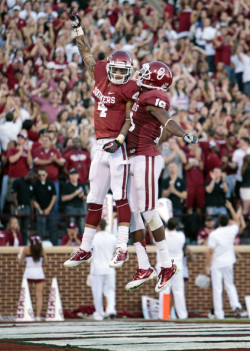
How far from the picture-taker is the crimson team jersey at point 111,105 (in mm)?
10406

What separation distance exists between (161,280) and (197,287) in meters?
9.51

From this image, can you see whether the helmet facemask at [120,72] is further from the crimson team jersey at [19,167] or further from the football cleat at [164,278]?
the crimson team jersey at [19,167]

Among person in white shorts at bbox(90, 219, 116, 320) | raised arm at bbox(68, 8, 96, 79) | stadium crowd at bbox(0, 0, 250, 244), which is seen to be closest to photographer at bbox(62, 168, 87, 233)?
stadium crowd at bbox(0, 0, 250, 244)

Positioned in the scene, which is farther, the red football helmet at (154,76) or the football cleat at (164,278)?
the football cleat at (164,278)

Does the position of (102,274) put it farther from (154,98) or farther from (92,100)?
(154,98)

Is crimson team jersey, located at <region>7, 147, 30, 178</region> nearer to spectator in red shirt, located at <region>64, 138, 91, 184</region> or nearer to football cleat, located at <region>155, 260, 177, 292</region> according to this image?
spectator in red shirt, located at <region>64, 138, 91, 184</region>

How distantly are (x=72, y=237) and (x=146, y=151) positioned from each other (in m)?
8.36

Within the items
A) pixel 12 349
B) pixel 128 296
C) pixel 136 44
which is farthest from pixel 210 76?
pixel 12 349

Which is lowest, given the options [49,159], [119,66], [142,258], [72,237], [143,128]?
[72,237]

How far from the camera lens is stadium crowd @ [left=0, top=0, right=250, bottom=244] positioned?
18.1 m

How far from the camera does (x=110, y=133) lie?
1047 cm

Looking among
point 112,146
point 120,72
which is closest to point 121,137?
point 112,146

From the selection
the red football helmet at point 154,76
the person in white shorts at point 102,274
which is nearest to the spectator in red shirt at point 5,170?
the person in white shorts at point 102,274

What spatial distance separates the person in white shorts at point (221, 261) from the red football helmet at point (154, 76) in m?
7.93
